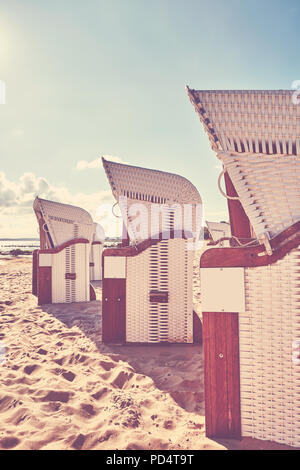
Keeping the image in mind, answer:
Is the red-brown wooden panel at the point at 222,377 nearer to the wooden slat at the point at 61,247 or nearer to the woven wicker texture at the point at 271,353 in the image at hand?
the woven wicker texture at the point at 271,353

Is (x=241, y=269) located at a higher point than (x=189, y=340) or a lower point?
higher

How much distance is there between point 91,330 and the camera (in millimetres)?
5562

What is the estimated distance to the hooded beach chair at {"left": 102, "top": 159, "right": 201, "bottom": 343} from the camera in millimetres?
4750

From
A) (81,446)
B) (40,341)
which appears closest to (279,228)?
(81,446)

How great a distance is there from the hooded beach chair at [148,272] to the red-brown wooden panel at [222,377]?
2.39 metres

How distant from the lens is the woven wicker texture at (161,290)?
4.75m

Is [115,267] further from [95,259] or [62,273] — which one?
[95,259]

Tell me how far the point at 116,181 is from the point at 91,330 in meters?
2.74

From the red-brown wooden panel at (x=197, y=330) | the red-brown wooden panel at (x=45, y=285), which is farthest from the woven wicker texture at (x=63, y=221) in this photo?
the red-brown wooden panel at (x=197, y=330)

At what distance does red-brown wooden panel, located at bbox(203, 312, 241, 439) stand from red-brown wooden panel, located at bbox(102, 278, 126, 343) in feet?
8.55

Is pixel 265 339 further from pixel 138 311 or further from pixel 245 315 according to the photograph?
pixel 138 311

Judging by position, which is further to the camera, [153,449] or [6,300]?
[6,300]

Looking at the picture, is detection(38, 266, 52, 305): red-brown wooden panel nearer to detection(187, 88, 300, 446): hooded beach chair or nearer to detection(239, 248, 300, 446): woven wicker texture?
detection(187, 88, 300, 446): hooded beach chair
